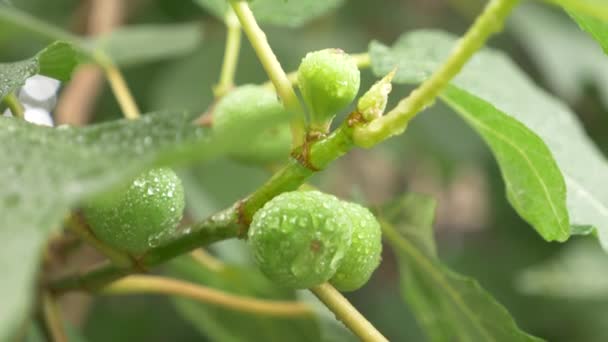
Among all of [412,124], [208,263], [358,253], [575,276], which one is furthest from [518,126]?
[412,124]

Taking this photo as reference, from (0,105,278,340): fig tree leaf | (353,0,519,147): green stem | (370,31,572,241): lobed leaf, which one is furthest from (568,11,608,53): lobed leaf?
(0,105,278,340): fig tree leaf

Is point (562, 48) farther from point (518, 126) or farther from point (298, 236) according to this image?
point (298, 236)

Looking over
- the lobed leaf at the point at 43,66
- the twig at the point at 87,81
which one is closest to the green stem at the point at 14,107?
the lobed leaf at the point at 43,66

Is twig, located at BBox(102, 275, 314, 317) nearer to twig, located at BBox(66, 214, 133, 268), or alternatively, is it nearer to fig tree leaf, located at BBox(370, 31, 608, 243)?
twig, located at BBox(66, 214, 133, 268)

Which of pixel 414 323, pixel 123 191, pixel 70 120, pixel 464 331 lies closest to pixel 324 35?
pixel 414 323

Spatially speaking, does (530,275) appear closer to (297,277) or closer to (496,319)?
(496,319)

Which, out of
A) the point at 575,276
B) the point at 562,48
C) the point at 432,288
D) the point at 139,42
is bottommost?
the point at 575,276
